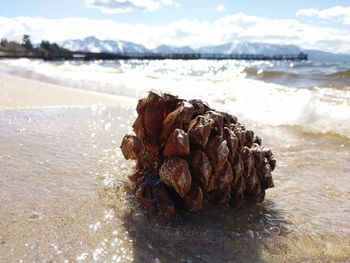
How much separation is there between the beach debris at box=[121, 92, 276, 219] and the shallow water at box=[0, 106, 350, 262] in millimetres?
121

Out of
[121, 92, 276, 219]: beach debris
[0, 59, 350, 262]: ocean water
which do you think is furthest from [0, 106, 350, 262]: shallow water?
[121, 92, 276, 219]: beach debris

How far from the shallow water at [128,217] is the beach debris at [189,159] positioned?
0.12 meters

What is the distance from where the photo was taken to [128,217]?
2.66 meters

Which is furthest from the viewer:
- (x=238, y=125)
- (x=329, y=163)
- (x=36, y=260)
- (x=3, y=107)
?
(x=3, y=107)

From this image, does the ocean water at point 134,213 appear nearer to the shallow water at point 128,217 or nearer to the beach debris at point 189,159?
the shallow water at point 128,217

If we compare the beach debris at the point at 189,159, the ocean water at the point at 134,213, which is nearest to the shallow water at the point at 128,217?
the ocean water at the point at 134,213

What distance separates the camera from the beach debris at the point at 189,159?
256cm

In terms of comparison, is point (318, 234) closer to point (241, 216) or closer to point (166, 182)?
point (241, 216)

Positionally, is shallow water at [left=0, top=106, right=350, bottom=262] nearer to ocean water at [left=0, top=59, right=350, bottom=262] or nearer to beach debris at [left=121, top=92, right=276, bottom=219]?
ocean water at [left=0, top=59, right=350, bottom=262]

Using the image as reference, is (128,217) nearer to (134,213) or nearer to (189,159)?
(134,213)

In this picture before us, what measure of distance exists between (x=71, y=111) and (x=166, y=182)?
4621 mm

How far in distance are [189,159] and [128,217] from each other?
56 cm

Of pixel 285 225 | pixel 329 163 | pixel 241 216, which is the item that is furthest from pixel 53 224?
pixel 329 163

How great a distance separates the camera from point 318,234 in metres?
2.64
